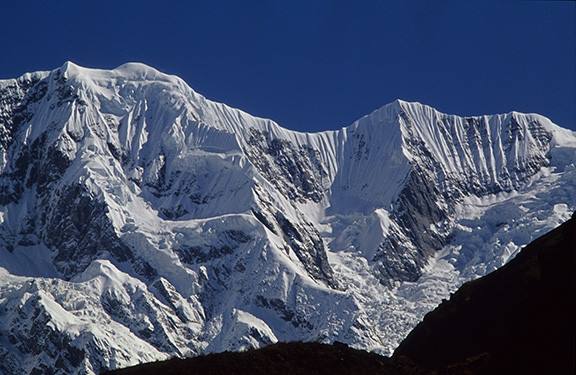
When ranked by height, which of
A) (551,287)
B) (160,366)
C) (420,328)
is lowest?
(160,366)

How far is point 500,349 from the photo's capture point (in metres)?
74.4

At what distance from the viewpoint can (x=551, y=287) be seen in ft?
242

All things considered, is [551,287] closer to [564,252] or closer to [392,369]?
[564,252]

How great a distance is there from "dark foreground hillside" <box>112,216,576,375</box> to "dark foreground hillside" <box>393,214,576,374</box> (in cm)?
6

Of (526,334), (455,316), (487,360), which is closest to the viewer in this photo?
(526,334)

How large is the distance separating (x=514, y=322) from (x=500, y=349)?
237 centimetres

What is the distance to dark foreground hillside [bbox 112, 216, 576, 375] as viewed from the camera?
70.1 m

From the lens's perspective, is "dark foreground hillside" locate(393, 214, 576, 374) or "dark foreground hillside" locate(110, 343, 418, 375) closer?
"dark foreground hillside" locate(393, 214, 576, 374)

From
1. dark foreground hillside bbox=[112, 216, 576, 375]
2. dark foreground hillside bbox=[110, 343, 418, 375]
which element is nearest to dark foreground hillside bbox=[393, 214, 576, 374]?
dark foreground hillside bbox=[112, 216, 576, 375]

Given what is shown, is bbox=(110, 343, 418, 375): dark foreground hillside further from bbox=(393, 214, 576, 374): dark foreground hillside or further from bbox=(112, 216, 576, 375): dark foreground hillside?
bbox=(393, 214, 576, 374): dark foreground hillside

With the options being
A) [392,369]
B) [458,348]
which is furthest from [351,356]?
[458,348]

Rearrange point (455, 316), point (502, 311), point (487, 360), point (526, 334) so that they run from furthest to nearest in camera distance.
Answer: point (455, 316)
point (502, 311)
point (487, 360)
point (526, 334)

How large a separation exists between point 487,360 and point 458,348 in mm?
14340

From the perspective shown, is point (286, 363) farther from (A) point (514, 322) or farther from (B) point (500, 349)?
(A) point (514, 322)
